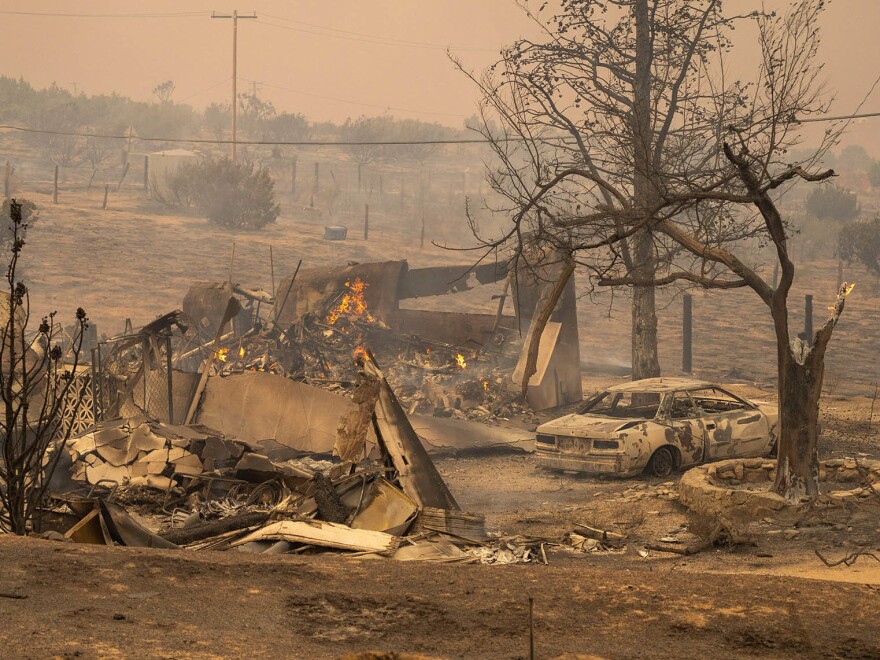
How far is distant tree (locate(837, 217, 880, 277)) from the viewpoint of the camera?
47250 millimetres

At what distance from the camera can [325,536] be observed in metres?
10.1

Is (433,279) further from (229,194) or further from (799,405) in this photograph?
(229,194)

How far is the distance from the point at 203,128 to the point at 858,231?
62623 mm

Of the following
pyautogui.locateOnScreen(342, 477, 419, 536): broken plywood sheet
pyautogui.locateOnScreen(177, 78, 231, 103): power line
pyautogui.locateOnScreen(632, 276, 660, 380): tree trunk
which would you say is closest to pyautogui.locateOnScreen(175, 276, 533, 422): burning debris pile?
pyautogui.locateOnScreen(632, 276, 660, 380): tree trunk

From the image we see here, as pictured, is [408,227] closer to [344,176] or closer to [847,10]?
[344,176]

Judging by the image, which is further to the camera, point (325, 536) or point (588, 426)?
point (588, 426)

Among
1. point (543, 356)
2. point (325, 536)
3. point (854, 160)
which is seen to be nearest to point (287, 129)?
point (854, 160)

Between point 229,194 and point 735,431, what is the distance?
43616mm

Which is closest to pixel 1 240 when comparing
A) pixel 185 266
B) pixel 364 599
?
pixel 185 266

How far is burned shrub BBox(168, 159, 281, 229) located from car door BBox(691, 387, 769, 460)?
1601 inches

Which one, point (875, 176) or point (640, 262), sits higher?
point (875, 176)

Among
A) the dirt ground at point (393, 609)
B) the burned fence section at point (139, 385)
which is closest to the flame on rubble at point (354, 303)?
the burned fence section at point (139, 385)

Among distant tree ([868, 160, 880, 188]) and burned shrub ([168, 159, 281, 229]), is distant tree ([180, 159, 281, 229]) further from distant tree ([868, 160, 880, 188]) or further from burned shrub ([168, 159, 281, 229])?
distant tree ([868, 160, 880, 188])

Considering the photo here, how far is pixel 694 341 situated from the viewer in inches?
1484
